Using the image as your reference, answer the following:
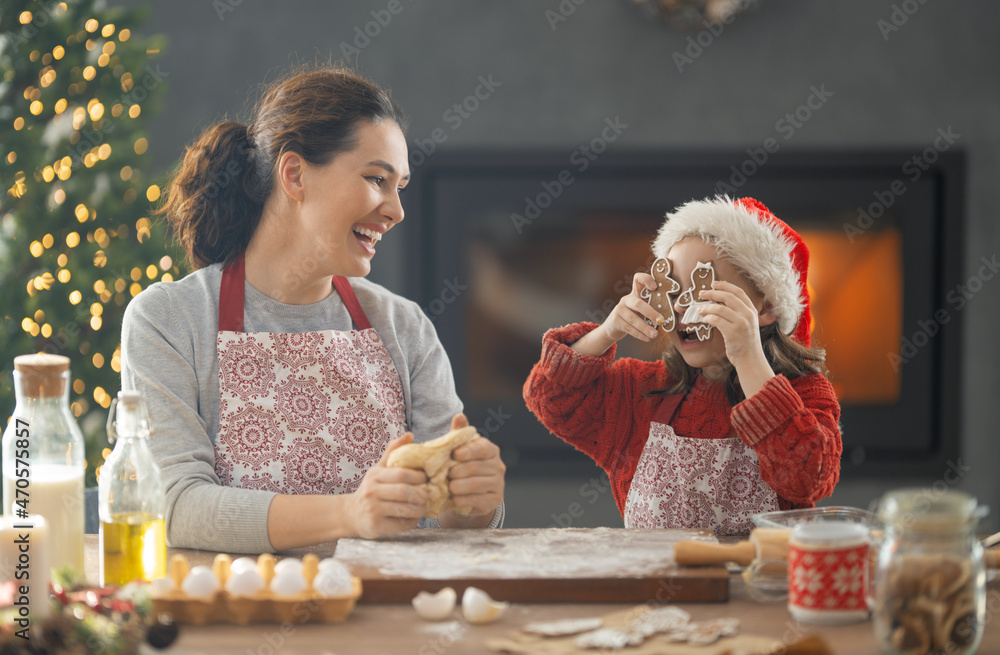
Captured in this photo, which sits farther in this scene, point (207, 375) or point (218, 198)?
point (218, 198)

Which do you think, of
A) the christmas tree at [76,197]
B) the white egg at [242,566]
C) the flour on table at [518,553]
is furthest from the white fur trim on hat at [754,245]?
the christmas tree at [76,197]

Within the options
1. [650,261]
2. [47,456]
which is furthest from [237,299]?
[650,261]

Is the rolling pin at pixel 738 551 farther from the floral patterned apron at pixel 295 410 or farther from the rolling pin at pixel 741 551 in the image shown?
the floral patterned apron at pixel 295 410

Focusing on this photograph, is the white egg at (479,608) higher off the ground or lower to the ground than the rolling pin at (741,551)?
lower

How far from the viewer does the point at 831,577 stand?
1.03m

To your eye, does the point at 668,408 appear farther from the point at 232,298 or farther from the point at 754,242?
the point at 232,298

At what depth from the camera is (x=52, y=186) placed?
2646 mm

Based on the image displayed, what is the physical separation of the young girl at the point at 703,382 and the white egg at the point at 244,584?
32.0 inches

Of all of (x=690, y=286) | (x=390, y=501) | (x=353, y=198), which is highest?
(x=353, y=198)

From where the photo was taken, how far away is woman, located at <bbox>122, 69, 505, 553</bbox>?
1.36 m

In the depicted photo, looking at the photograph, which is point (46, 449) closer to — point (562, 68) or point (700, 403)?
point (700, 403)

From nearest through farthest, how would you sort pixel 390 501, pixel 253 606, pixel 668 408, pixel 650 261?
pixel 253 606 → pixel 390 501 → pixel 668 408 → pixel 650 261

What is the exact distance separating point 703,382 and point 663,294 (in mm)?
213

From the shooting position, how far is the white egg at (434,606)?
1.05 metres
